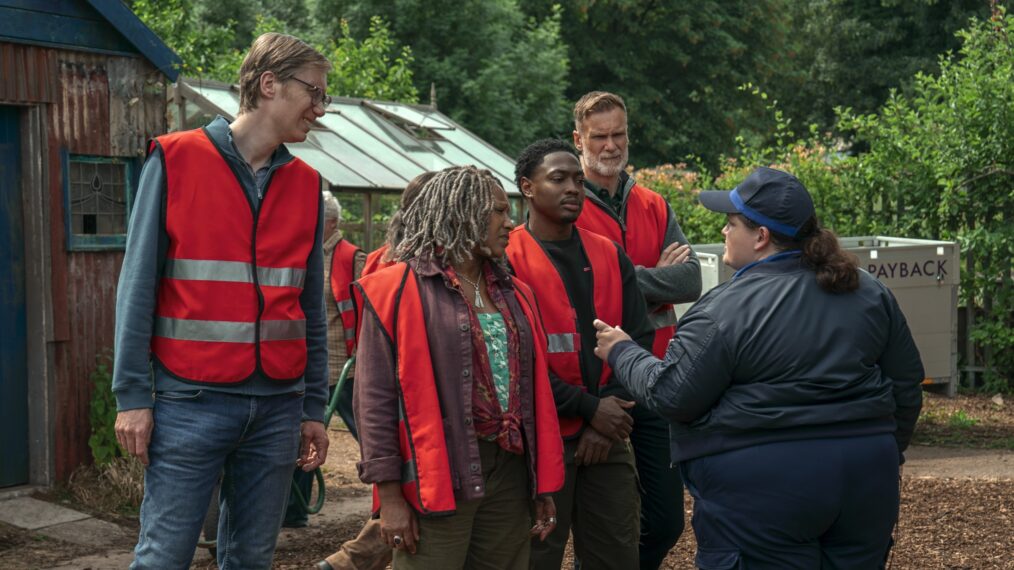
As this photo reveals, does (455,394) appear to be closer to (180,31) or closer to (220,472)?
(220,472)

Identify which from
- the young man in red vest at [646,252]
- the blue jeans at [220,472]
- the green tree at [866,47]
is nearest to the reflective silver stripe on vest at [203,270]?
the blue jeans at [220,472]

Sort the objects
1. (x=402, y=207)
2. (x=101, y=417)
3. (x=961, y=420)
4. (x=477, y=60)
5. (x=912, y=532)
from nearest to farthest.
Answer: (x=402, y=207)
(x=912, y=532)
(x=101, y=417)
(x=961, y=420)
(x=477, y=60)

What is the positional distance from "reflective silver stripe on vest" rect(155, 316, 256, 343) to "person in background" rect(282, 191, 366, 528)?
3.82 meters

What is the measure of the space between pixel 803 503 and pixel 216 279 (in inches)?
73.2

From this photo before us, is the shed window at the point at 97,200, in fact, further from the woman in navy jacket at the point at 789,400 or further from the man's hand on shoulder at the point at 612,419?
the woman in navy jacket at the point at 789,400

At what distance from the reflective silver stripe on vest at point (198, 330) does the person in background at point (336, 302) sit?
3.82 m

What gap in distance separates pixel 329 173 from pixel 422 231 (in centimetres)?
779

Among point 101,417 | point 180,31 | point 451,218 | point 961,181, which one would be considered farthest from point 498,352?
point 180,31

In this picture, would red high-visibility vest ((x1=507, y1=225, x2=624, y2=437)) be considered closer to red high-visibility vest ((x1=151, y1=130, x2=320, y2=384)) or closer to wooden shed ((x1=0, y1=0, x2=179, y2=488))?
red high-visibility vest ((x1=151, y1=130, x2=320, y2=384))

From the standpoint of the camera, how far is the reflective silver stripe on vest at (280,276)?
3.83 m

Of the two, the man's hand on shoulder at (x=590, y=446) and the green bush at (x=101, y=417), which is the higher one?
the man's hand on shoulder at (x=590, y=446)

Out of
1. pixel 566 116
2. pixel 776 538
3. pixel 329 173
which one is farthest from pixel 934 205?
pixel 566 116

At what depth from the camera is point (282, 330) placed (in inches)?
152

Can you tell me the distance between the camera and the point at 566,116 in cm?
2988
